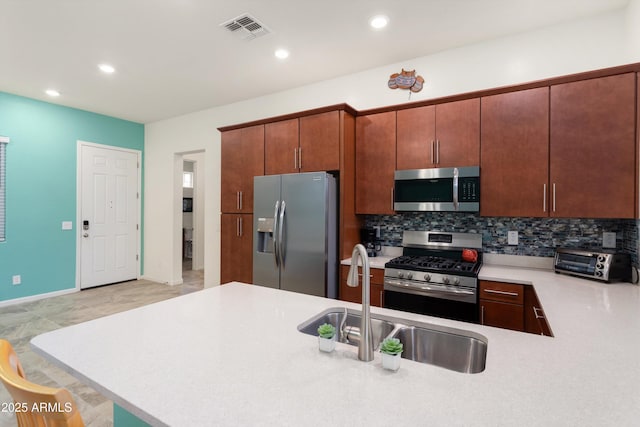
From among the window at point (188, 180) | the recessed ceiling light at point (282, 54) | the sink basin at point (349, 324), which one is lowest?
the sink basin at point (349, 324)

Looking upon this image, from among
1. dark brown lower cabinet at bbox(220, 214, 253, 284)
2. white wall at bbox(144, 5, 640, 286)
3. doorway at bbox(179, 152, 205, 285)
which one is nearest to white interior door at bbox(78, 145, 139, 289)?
white wall at bbox(144, 5, 640, 286)

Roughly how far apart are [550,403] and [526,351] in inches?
12.4

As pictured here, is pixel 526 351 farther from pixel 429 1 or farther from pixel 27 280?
pixel 27 280

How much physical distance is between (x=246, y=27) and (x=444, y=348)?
2.72 metres

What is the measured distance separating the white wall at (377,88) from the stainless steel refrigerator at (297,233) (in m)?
1.17

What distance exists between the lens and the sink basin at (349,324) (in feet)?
4.75

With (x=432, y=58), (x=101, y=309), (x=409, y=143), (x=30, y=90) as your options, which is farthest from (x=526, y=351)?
(x=30, y=90)

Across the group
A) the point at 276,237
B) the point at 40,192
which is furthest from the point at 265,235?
the point at 40,192

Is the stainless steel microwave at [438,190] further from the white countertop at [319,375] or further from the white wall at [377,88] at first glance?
the white countertop at [319,375]

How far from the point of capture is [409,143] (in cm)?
293

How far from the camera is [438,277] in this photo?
2508mm

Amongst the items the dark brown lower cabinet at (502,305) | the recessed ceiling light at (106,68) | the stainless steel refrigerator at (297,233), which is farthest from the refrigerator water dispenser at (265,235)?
the recessed ceiling light at (106,68)

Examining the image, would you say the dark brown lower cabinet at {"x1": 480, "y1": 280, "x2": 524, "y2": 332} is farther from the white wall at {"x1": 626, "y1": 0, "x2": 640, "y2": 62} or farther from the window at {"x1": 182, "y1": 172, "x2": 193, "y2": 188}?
the window at {"x1": 182, "y1": 172, "x2": 193, "y2": 188}

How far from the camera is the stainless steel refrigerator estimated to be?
2877 mm
